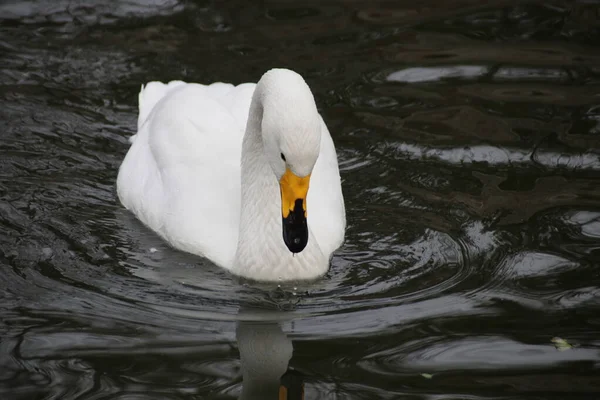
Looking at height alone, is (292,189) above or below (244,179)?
above

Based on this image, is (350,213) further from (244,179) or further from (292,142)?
(292,142)

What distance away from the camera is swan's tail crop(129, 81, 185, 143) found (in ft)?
30.1

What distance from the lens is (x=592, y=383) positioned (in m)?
5.82

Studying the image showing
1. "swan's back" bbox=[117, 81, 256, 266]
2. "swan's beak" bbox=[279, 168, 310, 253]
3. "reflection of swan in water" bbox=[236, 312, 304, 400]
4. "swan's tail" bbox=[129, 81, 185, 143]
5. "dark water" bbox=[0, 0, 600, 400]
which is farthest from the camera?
"swan's tail" bbox=[129, 81, 185, 143]

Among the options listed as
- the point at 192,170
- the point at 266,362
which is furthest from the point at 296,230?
the point at 192,170

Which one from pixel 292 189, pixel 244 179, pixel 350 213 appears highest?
pixel 292 189

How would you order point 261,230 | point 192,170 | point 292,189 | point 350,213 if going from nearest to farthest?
point 292,189
point 261,230
point 192,170
point 350,213

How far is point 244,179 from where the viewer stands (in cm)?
741

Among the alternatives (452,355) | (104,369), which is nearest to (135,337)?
(104,369)

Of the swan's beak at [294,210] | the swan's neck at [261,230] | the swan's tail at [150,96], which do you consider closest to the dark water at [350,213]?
the swan's neck at [261,230]

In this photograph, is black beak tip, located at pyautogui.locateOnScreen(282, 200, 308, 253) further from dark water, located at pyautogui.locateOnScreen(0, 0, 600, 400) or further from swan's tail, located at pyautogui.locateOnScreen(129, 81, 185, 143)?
swan's tail, located at pyautogui.locateOnScreen(129, 81, 185, 143)

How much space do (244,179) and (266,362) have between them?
164 cm

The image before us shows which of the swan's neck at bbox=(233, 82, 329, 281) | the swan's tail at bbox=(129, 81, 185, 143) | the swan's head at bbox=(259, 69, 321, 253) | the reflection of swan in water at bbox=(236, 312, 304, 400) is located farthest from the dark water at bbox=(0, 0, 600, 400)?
→ the swan's head at bbox=(259, 69, 321, 253)

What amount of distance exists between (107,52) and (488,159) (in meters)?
4.24
